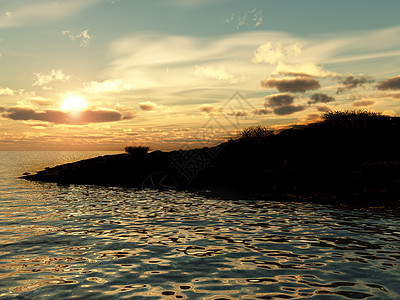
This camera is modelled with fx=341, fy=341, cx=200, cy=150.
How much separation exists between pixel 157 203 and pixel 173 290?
661 inches

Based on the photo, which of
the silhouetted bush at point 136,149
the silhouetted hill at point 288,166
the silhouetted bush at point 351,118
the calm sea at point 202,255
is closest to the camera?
the calm sea at point 202,255

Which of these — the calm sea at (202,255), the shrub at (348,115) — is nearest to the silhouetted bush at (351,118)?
Result: the shrub at (348,115)

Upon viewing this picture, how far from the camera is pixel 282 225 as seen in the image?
1620cm

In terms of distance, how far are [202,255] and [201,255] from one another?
1.4 inches

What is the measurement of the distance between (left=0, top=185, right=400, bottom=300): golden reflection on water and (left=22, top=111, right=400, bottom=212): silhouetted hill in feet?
31.2

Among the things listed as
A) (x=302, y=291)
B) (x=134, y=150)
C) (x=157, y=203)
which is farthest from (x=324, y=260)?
(x=134, y=150)

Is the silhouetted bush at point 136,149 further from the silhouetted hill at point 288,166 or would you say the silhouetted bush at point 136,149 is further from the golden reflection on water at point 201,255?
the golden reflection on water at point 201,255

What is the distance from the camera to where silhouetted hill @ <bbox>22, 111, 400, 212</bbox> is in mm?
28938

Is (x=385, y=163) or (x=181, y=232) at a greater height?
(x=385, y=163)

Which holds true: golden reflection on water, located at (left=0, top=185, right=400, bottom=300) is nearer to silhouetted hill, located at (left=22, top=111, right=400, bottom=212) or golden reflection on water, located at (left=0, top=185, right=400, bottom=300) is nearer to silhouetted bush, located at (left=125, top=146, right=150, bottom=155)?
silhouetted hill, located at (left=22, top=111, right=400, bottom=212)

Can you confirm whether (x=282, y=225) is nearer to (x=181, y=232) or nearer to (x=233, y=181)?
(x=181, y=232)

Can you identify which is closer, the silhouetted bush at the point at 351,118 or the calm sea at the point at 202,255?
the calm sea at the point at 202,255

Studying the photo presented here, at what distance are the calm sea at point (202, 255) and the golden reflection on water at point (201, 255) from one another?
3 centimetres

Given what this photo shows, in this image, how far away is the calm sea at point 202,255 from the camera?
848 cm
